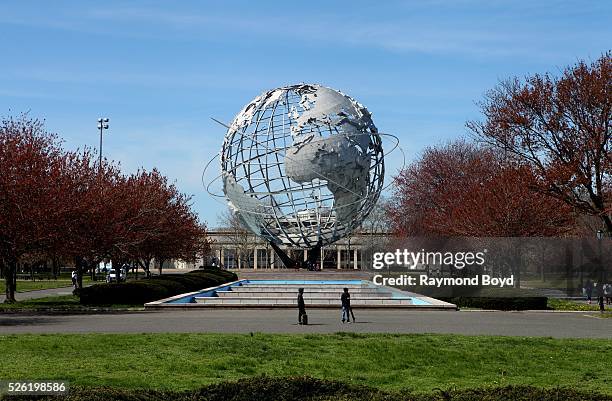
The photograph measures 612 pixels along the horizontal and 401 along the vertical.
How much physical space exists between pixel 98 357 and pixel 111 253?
3332 centimetres

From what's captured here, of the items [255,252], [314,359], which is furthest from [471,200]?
[255,252]

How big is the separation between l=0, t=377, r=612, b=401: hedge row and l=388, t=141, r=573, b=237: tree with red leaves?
2803 cm

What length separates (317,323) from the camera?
87.1 feet

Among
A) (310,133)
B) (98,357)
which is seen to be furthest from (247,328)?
(310,133)

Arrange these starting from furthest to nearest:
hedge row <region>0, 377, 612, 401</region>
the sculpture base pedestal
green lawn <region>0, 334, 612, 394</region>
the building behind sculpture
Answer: the building behind sculpture, the sculpture base pedestal, green lawn <region>0, 334, 612, 394</region>, hedge row <region>0, 377, 612, 401</region>

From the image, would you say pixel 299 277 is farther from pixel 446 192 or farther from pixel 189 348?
pixel 189 348

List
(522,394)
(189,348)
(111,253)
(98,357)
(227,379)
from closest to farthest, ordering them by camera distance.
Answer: (522,394), (227,379), (98,357), (189,348), (111,253)

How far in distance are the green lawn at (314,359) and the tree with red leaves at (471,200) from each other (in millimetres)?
20996

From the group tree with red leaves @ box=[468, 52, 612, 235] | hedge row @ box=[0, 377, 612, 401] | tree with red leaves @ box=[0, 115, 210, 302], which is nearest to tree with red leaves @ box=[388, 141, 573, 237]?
tree with red leaves @ box=[468, 52, 612, 235]

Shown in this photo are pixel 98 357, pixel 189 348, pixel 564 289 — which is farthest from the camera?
pixel 564 289

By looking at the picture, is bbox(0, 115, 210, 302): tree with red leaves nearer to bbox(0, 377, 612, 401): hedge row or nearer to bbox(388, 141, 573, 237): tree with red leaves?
bbox(388, 141, 573, 237): tree with red leaves

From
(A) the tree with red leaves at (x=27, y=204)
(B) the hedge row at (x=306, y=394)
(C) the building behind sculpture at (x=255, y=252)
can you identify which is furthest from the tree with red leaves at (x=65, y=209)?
(C) the building behind sculpture at (x=255, y=252)

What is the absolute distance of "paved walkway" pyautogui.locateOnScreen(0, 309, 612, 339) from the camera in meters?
23.6

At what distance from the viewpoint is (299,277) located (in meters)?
61.4
